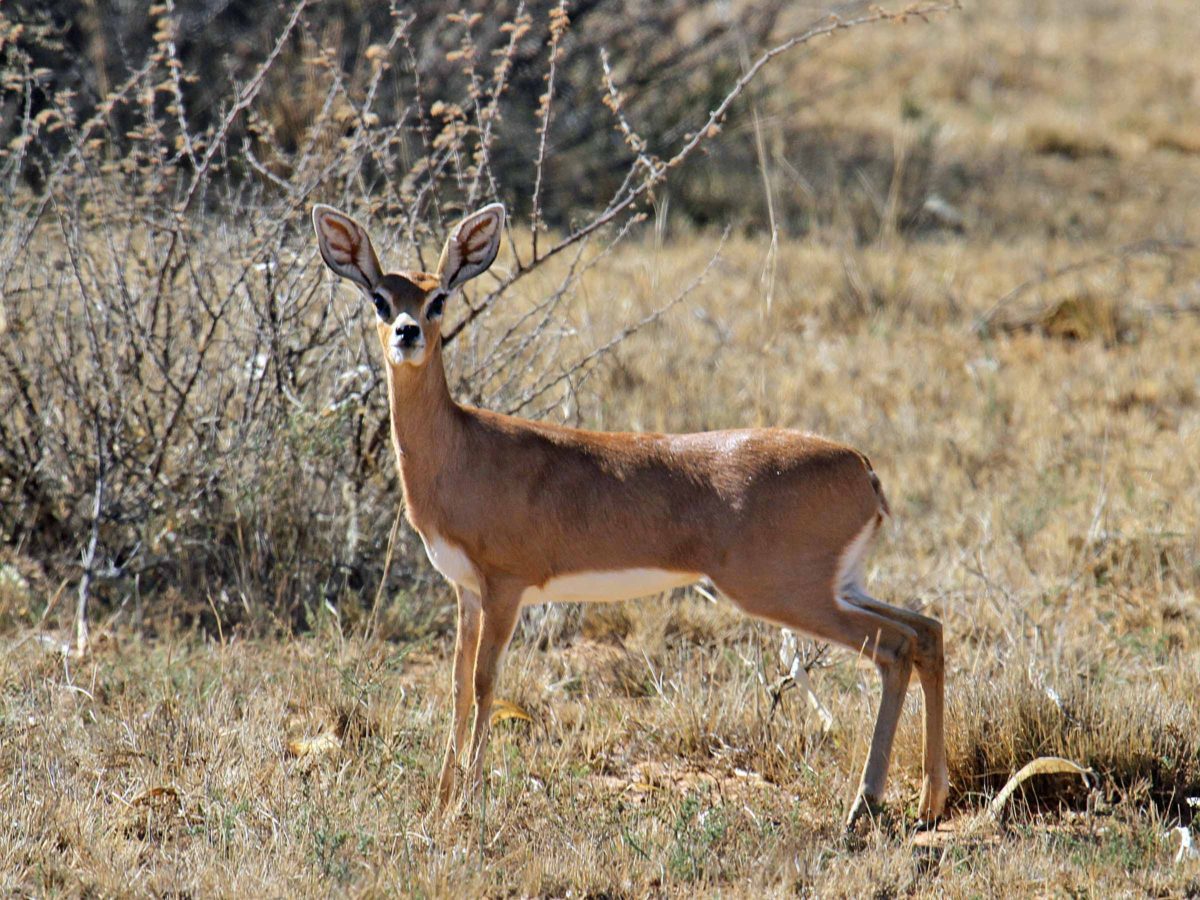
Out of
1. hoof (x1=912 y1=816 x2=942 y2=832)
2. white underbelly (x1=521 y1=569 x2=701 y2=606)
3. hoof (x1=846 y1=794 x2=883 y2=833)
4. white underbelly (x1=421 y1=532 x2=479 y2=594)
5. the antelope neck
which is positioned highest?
the antelope neck

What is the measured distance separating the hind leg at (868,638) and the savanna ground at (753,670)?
0.18 m

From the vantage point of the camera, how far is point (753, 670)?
18.4 ft

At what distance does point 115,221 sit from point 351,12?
14.3 feet

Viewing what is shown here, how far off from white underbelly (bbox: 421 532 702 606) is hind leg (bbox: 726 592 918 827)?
0.22 m

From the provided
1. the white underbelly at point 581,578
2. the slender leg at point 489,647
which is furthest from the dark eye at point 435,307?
the slender leg at point 489,647

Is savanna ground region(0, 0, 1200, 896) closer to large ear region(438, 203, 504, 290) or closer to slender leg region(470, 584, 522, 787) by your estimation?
slender leg region(470, 584, 522, 787)

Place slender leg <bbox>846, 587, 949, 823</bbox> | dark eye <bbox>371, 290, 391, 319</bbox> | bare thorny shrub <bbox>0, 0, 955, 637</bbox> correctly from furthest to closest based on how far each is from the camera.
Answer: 1. bare thorny shrub <bbox>0, 0, 955, 637</bbox>
2. slender leg <bbox>846, 587, 949, 823</bbox>
3. dark eye <bbox>371, 290, 391, 319</bbox>

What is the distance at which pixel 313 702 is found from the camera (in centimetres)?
532

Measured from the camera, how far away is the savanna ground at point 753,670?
4.28 metres

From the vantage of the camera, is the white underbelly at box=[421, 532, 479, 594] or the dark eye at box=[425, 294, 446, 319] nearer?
the dark eye at box=[425, 294, 446, 319]

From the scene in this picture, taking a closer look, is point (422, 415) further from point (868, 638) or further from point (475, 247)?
point (868, 638)

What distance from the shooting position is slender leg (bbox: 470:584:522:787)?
14.9ft

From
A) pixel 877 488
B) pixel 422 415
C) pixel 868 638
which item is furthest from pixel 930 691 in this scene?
pixel 422 415

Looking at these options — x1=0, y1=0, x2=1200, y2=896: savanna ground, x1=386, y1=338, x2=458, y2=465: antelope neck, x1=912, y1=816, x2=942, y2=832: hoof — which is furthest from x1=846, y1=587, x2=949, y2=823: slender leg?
x1=386, y1=338, x2=458, y2=465: antelope neck
